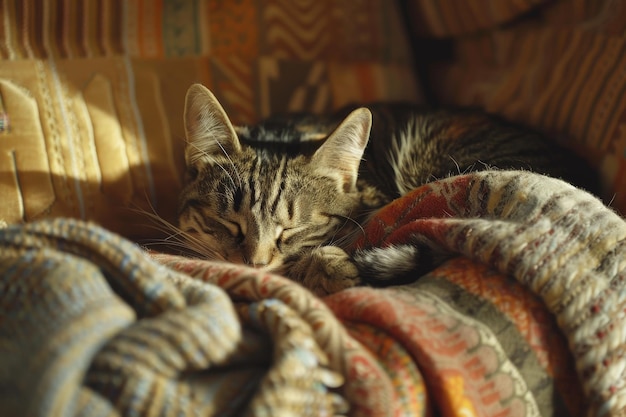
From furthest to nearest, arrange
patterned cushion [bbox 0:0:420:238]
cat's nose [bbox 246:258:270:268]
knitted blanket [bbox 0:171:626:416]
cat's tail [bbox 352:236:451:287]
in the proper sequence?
patterned cushion [bbox 0:0:420:238], cat's nose [bbox 246:258:270:268], cat's tail [bbox 352:236:451:287], knitted blanket [bbox 0:171:626:416]

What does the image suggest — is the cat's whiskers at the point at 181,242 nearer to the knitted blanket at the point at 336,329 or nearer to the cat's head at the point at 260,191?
the cat's head at the point at 260,191

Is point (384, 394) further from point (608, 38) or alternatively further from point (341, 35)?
point (341, 35)

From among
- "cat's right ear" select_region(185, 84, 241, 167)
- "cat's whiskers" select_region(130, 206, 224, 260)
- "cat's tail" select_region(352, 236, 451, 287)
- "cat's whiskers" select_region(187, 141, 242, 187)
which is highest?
"cat's right ear" select_region(185, 84, 241, 167)

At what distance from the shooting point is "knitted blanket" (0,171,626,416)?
0.62 m

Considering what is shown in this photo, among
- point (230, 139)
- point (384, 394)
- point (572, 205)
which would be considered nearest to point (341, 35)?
point (230, 139)

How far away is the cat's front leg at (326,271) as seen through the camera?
0.99 meters

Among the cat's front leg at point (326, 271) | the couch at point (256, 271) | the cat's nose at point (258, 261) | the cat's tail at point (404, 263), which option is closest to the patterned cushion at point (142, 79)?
the couch at point (256, 271)

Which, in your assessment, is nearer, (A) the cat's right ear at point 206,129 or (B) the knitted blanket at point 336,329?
(B) the knitted blanket at point 336,329

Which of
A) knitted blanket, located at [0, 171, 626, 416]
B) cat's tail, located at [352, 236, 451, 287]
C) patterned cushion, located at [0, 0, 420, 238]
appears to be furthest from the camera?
patterned cushion, located at [0, 0, 420, 238]

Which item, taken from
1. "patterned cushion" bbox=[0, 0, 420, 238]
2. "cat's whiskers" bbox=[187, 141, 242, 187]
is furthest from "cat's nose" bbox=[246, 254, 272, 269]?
"patterned cushion" bbox=[0, 0, 420, 238]

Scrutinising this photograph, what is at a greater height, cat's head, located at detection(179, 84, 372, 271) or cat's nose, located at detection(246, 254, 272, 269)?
cat's head, located at detection(179, 84, 372, 271)

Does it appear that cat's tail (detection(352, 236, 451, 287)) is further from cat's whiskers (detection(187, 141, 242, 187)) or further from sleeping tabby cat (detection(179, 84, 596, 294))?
cat's whiskers (detection(187, 141, 242, 187))

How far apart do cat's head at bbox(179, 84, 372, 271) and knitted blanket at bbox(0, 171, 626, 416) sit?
0.98 feet

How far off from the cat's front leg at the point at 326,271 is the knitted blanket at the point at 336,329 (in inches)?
5.3
